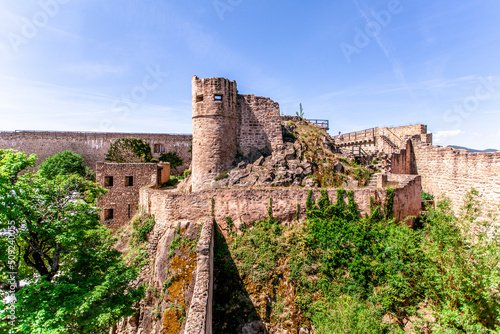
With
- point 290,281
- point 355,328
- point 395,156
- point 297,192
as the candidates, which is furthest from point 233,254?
point 395,156

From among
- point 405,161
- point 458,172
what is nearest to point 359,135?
point 405,161

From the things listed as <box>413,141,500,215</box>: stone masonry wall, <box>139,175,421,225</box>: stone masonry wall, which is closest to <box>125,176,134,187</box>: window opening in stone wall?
<box>139,175,421,225</box>: stone masonry wall

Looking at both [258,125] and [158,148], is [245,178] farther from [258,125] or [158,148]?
[158,148]

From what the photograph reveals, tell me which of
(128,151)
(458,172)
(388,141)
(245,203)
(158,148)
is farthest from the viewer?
(158,148)

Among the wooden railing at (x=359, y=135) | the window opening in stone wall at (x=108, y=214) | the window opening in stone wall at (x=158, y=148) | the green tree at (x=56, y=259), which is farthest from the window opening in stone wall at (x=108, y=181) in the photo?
the wooden railing at (x=359, y=135)

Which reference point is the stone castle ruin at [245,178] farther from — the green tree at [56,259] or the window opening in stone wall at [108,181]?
the green tree at [56,259]

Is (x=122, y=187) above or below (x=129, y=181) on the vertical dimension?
below

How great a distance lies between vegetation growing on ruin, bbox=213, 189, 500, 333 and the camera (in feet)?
28.4

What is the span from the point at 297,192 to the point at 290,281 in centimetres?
455

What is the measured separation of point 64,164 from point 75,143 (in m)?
5.63

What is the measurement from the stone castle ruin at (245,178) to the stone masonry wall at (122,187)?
78 millimetres

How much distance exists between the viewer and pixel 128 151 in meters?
33.9

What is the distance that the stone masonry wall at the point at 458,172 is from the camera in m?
14.1

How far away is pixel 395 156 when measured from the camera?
771 inches
